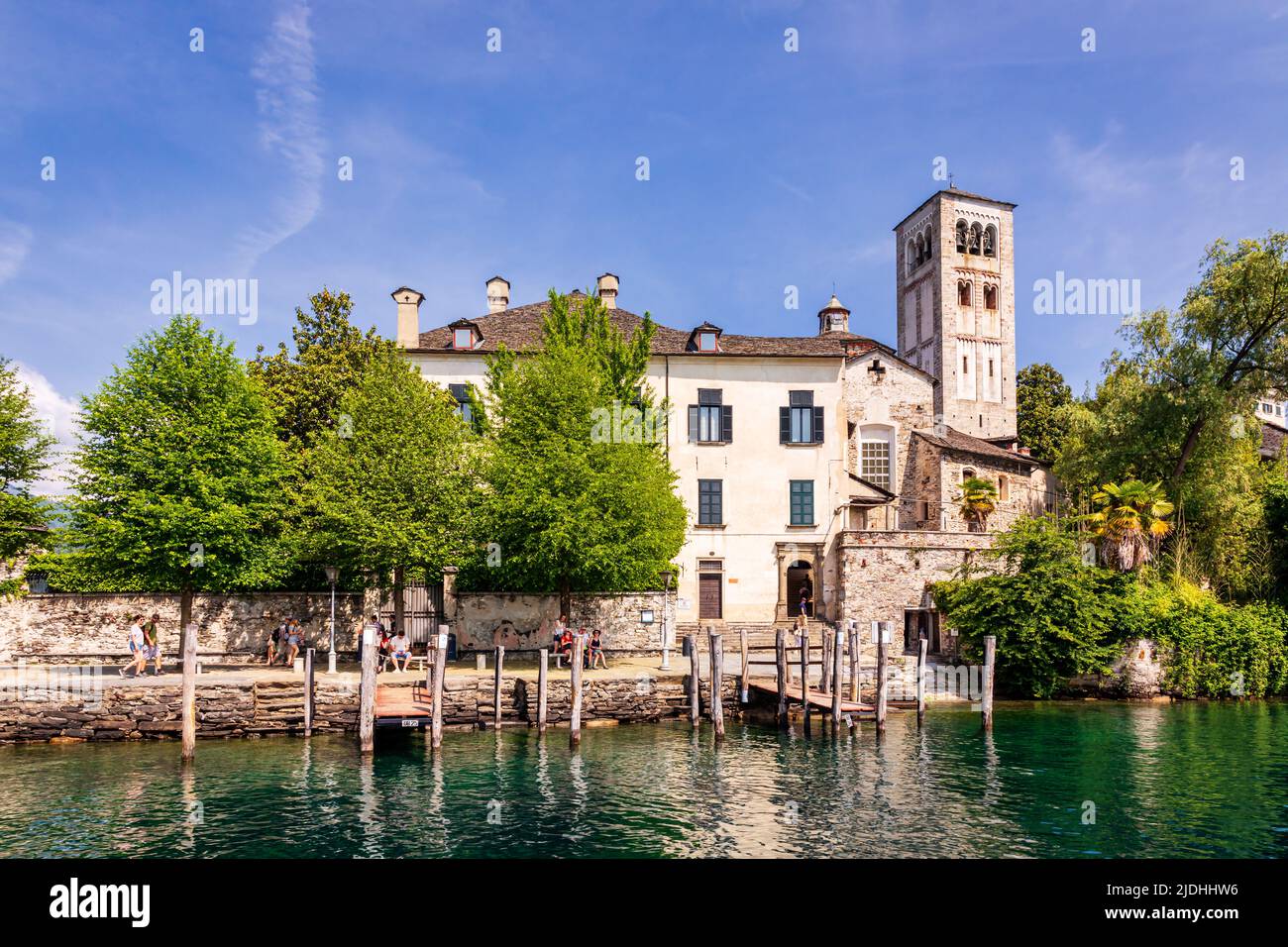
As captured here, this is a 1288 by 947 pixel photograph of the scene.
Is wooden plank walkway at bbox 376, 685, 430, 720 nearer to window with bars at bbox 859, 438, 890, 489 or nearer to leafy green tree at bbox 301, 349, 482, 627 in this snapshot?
leafy green tree at bbox 301, 349, 482, 627

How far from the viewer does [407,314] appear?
37.6m

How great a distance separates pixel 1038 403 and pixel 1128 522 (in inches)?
1208

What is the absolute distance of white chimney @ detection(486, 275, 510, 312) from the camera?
4431 centimetres

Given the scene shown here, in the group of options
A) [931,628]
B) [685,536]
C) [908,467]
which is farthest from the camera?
[908,467]

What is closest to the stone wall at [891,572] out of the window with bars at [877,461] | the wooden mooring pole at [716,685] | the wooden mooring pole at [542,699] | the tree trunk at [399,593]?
the window with bars at [877,461]

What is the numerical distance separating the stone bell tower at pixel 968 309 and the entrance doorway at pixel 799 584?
87.4 ft

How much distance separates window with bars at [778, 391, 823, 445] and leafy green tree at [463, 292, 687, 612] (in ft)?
23.8

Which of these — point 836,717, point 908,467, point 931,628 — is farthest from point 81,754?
point 908,467

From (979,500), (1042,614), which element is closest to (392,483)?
(1042,614)

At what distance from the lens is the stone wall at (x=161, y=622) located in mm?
27453

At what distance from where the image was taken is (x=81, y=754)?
20625 mm
